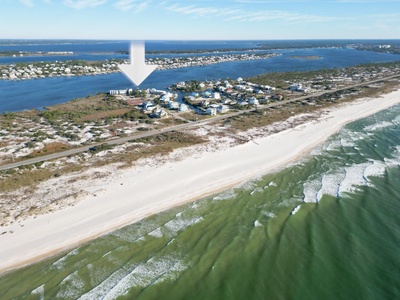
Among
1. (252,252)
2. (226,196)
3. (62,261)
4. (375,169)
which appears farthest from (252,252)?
(375,169)

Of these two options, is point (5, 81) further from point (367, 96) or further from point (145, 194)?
point (367, 96)


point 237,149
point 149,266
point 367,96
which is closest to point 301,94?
point 367,96

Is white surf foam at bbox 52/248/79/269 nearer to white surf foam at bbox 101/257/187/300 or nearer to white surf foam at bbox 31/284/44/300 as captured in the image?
white surf foam at bbox 31/284/44/300

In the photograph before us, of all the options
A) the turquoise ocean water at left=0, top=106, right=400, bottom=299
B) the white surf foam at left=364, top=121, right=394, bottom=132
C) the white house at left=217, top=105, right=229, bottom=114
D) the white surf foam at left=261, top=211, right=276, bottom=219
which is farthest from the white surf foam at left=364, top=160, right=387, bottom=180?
the white house at left=217, top=105, right=229, bottom=114

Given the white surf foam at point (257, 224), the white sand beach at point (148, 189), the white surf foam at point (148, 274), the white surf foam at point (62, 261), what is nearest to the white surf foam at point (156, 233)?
the white sand beach at point (148, 189)

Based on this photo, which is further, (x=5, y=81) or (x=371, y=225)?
(x=5, y=81)

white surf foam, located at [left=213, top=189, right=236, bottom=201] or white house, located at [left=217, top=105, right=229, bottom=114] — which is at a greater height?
white house, located at [left=217, top=105, right=229, bottom=114]
